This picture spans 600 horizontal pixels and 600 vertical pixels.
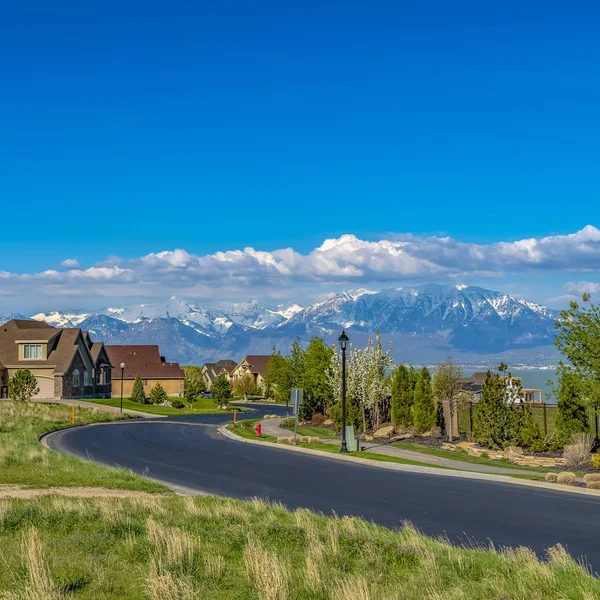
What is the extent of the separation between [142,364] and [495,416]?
68.3 m

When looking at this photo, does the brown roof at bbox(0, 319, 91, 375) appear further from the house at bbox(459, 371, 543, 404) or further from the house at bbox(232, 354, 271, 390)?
the house at bbox(232, 354, 271, 390)

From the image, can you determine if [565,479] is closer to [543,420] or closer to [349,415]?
[349,415]

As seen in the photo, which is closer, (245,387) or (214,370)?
(245,387)

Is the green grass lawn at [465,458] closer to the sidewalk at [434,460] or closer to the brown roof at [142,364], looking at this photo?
the sidewalk at [434,460]

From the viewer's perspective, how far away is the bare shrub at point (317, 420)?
49.1 meters

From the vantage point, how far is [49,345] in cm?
7175

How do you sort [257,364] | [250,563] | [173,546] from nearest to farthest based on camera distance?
1. [250,563]
2. [173,546]
3. [257,364]


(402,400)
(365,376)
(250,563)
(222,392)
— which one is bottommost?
(222,392)

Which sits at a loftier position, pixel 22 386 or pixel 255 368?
pixel 22 386

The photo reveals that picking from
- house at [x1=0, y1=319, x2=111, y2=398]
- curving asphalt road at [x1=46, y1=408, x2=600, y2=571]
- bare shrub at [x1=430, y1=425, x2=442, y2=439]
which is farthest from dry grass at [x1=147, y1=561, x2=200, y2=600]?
house at [x1=0, y1=319, x2=111, y2=398]

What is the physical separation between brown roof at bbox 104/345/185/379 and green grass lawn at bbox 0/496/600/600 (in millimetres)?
80776

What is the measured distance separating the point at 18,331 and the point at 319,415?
37995mm

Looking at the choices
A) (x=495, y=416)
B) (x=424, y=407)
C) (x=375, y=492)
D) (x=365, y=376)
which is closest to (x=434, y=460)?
(x=495, y=416)

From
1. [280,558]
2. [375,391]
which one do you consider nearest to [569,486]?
[280,558]
